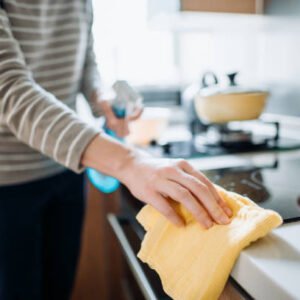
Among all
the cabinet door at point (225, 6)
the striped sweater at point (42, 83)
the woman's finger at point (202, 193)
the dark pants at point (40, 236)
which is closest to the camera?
the woman's finger at point (202, 193)

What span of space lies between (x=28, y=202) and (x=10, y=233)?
7 cm

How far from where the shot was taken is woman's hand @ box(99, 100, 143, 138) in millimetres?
827

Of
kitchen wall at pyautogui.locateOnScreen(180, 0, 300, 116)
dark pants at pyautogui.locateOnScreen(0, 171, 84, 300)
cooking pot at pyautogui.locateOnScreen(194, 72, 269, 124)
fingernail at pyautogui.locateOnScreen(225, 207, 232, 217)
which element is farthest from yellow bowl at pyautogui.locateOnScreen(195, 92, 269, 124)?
fingernail at pyautogui.locateOnScreen(225, 207, 232, 217)

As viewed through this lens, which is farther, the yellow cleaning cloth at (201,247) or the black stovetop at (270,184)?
the black stovetop at (270,184)

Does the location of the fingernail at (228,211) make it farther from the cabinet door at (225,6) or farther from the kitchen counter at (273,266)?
the cabinet door at (225,6)

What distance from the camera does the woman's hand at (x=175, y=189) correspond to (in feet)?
1.35

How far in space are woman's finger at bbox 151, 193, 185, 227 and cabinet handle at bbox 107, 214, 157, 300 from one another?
0.23m

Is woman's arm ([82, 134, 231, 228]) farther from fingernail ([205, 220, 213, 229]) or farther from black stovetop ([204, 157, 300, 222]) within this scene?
black stovetop ([204, 157, 300, 222])

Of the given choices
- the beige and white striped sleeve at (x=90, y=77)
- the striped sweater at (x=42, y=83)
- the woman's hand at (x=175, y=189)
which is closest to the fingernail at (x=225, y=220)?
the woman's hand at (x=175, y=189)

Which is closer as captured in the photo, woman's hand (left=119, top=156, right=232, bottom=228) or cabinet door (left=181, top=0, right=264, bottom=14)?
woman's hand (left=119, top=156, right=232, bottom=228)

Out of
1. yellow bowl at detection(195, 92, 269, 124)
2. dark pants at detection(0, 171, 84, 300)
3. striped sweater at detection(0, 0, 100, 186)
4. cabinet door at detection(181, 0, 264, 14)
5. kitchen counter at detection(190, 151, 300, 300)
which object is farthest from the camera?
cabinet door at detection(181, 0, 264, 14)

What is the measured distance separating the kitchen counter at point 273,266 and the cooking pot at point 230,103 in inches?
18.8

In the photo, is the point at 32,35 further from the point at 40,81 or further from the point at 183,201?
the point at 183,201

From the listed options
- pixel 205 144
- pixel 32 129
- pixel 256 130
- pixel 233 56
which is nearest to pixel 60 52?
pixel 32 129
